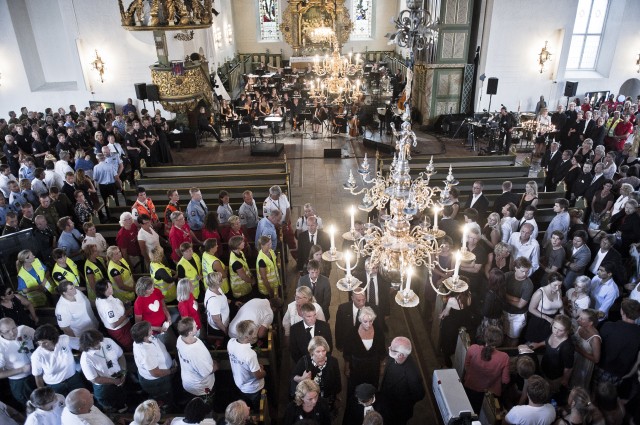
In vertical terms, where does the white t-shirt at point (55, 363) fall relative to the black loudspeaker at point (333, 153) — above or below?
above

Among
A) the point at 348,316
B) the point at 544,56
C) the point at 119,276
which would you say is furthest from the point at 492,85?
the point at 119,276

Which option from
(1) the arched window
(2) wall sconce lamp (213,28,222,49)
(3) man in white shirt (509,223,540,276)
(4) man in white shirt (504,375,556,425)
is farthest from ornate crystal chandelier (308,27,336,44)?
(4) man in white shirt (504,375,556,425)

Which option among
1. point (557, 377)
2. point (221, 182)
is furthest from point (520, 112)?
point (557, 377)

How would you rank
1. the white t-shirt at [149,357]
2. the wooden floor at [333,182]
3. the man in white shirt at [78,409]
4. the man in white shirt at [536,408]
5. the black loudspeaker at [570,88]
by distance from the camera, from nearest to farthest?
the man in white shirt at [78,409]
the man in white shirt at [536,408]
the white t-shirt at [149,357]
the wooden floor at [333,182]
the black loudspeaker at [570,88]

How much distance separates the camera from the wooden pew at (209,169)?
10172 millimetres

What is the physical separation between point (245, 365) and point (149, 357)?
953 millimetres

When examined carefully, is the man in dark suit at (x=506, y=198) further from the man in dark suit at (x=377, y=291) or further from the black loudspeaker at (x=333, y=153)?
the black loudspeaker at (x=333, y=153)

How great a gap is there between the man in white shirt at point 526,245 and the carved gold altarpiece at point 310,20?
22264 millimetres

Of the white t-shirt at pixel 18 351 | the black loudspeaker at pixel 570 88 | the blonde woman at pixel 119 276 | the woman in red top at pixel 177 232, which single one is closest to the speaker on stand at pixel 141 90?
the woman in red top at pixel 177 232

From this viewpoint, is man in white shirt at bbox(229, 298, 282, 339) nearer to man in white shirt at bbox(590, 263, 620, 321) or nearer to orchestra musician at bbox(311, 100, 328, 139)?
man in white shirt at bbox(590, 263, 620, 321)

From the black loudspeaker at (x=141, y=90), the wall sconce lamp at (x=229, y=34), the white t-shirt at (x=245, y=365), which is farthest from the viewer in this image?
the wall sconce lamp at (x=229, y=34)

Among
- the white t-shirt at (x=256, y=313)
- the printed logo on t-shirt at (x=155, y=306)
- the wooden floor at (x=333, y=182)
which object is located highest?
the printed logo on t-shirt at (x=155, y=306)

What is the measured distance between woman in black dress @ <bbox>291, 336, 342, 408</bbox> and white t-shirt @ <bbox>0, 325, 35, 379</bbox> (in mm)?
2754

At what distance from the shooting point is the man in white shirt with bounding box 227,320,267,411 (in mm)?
4129
